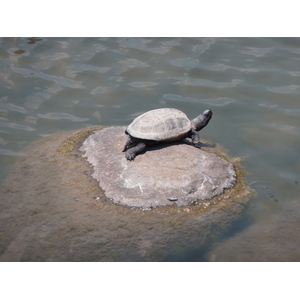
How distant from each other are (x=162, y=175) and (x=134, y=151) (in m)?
0.64

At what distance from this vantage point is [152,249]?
4875 millimetres

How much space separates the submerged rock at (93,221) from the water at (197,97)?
295 mm

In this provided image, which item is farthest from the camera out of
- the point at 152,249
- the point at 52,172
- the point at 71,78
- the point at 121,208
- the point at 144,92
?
the point at 71,78

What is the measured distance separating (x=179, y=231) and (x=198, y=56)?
6821 millimetres

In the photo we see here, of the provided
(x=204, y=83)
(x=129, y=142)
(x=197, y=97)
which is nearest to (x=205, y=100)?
(x=197, y=97)

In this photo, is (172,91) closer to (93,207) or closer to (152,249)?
(93,207)

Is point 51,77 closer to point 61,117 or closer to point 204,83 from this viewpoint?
point 61,117

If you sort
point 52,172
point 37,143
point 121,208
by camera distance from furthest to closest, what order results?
1. point 37,143
2. point 52,172
3. point 121,208

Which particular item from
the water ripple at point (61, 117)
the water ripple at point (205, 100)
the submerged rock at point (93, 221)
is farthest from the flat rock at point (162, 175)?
the water ripple at point (205, 100)

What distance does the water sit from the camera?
224 inches

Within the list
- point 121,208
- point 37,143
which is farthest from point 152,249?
point 37,143

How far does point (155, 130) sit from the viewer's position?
6027 mm

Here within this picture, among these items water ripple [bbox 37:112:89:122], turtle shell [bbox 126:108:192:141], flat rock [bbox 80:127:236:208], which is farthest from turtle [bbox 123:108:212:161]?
A: water ripple [bbox 37:112:89:122]

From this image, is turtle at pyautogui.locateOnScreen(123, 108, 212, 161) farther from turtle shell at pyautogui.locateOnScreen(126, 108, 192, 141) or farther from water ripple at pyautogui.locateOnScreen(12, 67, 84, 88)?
water ripple at pyautogui.locateOnScreen(12, 67, 84, 88)
